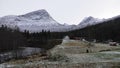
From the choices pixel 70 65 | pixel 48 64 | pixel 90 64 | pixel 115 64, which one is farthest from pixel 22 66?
pixel 115 64

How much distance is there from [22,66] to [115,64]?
28.7 feet

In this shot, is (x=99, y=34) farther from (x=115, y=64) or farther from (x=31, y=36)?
(x=115, y=64)

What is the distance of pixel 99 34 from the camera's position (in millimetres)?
127750

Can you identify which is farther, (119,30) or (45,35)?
(45,35)

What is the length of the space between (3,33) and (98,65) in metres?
115

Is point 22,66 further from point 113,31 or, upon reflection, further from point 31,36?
point 31,36

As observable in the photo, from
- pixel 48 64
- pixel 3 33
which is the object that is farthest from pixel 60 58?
pixel 3 33

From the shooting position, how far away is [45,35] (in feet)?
506

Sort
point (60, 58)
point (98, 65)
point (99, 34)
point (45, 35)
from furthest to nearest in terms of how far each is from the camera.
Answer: point (45, 35) < point (99, 34) < point (60, 58) < point (98, 65)

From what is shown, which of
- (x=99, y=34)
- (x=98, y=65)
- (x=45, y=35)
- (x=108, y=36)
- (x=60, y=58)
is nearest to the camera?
(x=98, y=65)

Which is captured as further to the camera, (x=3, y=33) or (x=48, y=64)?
(x=3, y=33)

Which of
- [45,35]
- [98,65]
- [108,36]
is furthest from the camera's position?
[45,35]

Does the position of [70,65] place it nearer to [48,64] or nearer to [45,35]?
[48,64]

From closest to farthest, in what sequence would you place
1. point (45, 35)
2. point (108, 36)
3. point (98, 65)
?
1. point (98, 65)
2. point (108, 36)
3. point (45, 35)
